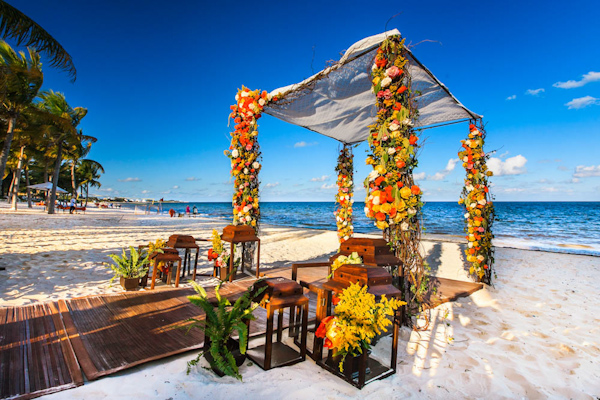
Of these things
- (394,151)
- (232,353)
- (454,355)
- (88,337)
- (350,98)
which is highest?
(350,98)

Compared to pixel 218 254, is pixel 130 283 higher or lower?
lower

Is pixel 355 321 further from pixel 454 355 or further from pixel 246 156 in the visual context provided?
pixel 246 156

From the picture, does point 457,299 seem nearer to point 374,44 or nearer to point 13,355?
point 374,44

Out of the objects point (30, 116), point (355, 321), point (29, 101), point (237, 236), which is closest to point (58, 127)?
point (30, 116)

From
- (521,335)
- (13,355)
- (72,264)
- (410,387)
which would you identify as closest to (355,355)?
(410,387)

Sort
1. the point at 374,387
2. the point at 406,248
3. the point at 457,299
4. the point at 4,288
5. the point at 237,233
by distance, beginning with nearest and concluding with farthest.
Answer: the point at 374,387
the point at 406,248
the point at 4,288
the point at 457,299
the point at 237,233

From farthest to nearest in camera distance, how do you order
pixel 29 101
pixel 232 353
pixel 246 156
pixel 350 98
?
pixel 29 101 → pixel 246 156 → pixel 350 98 → pixel 232 353

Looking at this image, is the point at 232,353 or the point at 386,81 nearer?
the point at 232,353

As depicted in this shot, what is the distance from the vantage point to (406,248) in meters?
3.34

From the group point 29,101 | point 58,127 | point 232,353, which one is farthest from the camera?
point 58,127

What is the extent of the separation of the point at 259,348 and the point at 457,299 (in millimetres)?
3597

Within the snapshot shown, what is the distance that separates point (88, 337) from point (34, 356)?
1.41 feet

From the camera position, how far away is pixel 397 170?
3.32 meters

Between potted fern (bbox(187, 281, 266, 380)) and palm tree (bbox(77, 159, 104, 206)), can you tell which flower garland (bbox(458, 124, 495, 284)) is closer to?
potted fern (bbox(187, 281, 266, 380))
